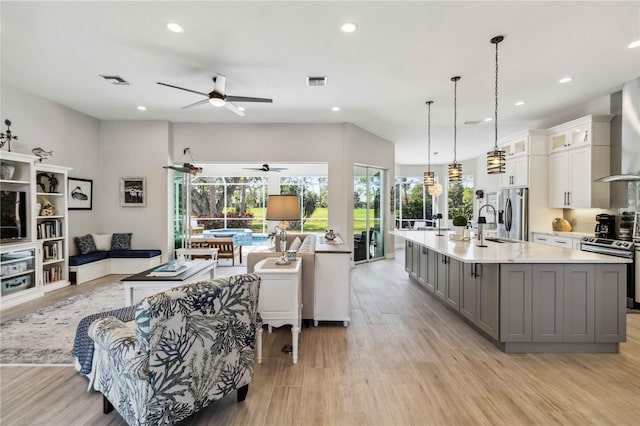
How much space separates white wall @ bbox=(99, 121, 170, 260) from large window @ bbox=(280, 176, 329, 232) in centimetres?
481

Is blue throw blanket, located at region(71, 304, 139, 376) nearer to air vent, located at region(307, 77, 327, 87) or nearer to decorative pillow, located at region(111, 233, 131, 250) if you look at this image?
air vent, located at region(307, 77, 327, 87)

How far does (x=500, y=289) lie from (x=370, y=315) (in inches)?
63.2

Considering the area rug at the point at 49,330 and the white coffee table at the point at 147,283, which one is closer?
the area rug at the point at 49,330

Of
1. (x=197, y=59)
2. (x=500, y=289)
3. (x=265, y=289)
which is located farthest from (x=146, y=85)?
(x=500, y=289)

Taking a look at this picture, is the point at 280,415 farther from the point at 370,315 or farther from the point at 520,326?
the point at 520,326

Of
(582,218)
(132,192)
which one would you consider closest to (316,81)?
(132,192)

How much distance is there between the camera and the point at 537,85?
4402mm

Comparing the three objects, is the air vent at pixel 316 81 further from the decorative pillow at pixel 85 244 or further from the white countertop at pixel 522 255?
the decorative pillow at pixel 85 244

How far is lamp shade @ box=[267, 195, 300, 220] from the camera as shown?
2.89 meters

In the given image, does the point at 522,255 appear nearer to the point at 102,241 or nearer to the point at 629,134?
the point at 629,134

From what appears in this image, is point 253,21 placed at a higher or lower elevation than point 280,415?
higher

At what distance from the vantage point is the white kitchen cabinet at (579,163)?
488 cm

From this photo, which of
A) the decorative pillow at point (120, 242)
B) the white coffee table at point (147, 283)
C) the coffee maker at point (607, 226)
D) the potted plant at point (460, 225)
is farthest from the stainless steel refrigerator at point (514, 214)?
the decorative pillow at point (120, 242)

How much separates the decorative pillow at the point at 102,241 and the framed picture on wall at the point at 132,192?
2.38 ft
